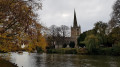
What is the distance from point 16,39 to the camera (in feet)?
44.0

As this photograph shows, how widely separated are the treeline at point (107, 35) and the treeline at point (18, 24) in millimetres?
28972

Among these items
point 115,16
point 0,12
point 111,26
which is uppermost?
point 115,16

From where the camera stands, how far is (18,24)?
1364cm

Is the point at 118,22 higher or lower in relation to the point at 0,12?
higher

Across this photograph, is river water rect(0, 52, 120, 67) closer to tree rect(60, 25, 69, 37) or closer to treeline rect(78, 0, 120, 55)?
treeline rect(78, 0, 120, 55)

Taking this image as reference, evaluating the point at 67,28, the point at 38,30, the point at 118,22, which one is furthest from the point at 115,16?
the point at 67,28

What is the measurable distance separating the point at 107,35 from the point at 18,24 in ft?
167

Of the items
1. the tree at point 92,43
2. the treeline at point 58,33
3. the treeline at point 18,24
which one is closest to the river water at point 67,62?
the treeline at point 18,24

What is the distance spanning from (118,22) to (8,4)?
3283 centimetres

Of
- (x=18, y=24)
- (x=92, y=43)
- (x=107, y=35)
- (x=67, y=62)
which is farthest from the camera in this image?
(x=107, y=35)

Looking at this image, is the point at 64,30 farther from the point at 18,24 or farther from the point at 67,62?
the point at 18,24

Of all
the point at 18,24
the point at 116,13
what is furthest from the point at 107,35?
the point at 18,24

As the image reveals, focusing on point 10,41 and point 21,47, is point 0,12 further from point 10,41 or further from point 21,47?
point 21,47

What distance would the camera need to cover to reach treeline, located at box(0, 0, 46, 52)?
40.4 ft
